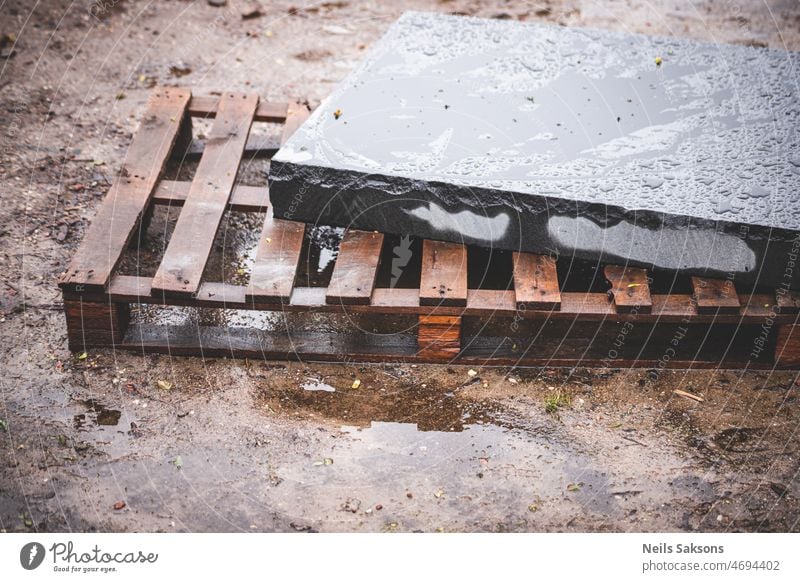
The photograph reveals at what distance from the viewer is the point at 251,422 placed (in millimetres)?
3318

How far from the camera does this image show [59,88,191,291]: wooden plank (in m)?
3.43

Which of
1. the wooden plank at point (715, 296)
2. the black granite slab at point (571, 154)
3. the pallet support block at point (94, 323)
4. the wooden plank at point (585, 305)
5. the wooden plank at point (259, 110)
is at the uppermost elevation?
the black granite slab at point (571, 154)

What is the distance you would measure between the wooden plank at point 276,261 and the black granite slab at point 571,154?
8 cm

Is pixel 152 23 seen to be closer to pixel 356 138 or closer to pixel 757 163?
pixel 356 138

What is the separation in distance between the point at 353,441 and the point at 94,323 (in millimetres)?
1285

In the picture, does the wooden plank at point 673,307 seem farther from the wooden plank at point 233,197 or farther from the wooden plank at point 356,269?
the wooden plank at point 233,197

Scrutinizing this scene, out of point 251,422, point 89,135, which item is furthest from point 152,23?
point 251,422

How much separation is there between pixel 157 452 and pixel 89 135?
267 cm

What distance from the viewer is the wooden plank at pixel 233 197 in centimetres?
397

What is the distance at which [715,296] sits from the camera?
11.2 ft

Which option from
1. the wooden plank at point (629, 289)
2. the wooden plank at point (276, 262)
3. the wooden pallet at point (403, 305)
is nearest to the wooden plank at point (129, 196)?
the wooden pallet at point (403, 305)

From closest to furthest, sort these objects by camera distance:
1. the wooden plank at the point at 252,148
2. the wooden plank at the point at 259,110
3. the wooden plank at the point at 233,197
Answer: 1. the wooden plank at the point at 233,197
2. the wooden plank at the point at 259,110
3. the wooden plank at the point at 252,148

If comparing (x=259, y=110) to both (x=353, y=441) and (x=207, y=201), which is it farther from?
(x=353, y=441)

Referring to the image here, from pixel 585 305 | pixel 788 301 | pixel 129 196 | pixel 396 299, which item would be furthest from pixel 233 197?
pixel 788 301
